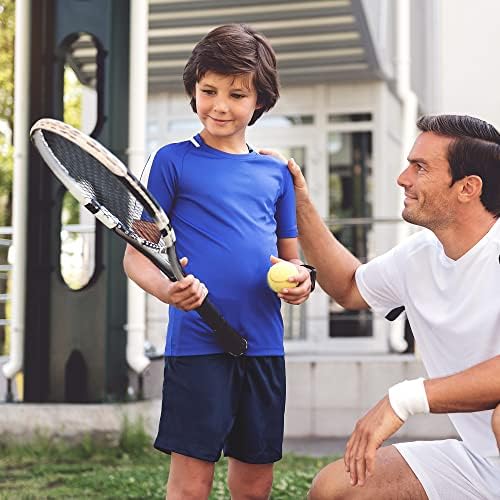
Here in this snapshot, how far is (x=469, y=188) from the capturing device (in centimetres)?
295

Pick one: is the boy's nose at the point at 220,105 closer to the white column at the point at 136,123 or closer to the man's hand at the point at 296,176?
the man's hand at the point at 296,176

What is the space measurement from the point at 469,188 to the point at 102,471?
313 cm

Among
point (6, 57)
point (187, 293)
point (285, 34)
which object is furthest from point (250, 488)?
point (6, 57)

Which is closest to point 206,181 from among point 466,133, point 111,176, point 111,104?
point 111,176

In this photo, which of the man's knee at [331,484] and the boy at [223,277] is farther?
the man's knee at [331,484]

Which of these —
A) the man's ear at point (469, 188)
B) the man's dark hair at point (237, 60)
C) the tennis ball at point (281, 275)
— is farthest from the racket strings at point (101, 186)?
the man's ear at point (469, 188)

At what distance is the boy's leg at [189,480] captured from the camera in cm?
281

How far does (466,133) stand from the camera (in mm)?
2949

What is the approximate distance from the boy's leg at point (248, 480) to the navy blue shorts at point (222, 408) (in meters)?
0.05

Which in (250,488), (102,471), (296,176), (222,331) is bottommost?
(102,471)

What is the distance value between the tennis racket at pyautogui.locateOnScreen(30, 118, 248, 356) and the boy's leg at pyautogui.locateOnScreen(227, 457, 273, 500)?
1.20ft

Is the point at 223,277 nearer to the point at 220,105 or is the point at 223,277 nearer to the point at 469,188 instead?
the point at 220,105

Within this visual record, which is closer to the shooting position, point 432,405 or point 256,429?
point 432,405

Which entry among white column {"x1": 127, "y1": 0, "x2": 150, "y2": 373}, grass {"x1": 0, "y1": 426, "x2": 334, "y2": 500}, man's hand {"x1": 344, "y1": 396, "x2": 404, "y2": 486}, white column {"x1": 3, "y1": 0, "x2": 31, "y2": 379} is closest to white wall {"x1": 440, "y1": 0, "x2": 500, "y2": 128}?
white column {"x1": 127, "y1": 0, "x2": 150, "y2": 373}
